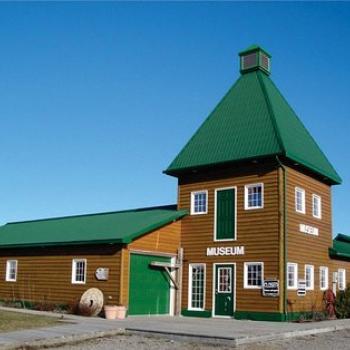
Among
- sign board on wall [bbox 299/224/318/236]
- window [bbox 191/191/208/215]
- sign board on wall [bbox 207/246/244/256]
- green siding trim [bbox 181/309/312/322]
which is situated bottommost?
green siding trim [bbox 181/309/312/322]

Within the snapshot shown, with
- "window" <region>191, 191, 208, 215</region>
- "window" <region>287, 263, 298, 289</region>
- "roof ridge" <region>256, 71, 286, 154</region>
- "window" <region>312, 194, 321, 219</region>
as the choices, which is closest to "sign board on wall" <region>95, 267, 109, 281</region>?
"window" <region>191, 191, 208, 215</region>

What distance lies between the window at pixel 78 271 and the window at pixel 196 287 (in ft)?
15.9

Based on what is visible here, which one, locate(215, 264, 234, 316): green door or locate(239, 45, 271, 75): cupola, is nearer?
locate(215, 264, 234, 316): green door

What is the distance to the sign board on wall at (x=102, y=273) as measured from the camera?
2338 centimetres

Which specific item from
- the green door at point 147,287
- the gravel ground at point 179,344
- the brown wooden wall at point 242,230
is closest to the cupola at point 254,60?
the brown wooden wall at point 242,230

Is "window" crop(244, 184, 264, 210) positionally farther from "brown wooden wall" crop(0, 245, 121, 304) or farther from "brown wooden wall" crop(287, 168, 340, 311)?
"brown wooden wall" crop(0, 245, 121, 304)

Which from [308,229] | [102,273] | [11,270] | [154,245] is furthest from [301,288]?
[11,270]

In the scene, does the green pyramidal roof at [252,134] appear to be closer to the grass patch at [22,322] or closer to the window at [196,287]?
the window at [196,287]

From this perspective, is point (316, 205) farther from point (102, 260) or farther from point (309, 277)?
point (102, 260)

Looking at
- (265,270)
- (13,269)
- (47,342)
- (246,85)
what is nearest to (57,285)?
(13,269)

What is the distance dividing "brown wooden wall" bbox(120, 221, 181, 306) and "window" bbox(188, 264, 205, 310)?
120 cm

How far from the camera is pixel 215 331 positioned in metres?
17.0

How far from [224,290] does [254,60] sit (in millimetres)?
11561

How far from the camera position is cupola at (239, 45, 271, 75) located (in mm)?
27688
